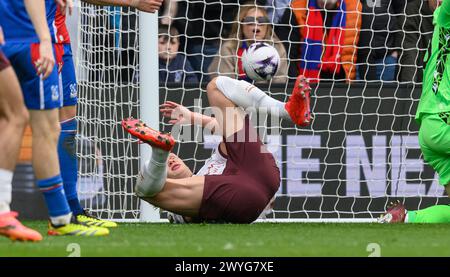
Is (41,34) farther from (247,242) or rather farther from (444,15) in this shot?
(444,15)

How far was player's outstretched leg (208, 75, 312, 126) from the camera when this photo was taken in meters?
6.25

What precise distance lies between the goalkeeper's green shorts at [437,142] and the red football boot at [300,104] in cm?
109

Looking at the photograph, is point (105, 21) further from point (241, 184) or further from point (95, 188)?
point (241, 184)

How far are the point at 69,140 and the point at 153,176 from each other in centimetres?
56

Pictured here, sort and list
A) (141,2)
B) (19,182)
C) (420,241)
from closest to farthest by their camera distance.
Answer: (420,241) < (141,2) < (19,182)

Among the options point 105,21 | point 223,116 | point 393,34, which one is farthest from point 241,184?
point 393,34

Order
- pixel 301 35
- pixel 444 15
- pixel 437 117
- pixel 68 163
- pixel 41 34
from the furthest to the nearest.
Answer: pixel 301 35
pixel 437 117
pixel 444 15
pixel 68 163
pixel 41 34

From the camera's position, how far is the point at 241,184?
6.59 metres

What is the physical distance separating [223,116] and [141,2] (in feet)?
3.07

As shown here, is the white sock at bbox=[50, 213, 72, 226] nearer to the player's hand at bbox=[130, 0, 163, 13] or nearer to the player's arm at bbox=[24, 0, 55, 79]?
the player's arm at bbox=[24, 0, 55, 79]

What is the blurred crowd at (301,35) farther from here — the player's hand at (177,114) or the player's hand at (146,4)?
the player's hand at (146,4)

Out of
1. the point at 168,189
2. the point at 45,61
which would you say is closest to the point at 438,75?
the point at 168,189

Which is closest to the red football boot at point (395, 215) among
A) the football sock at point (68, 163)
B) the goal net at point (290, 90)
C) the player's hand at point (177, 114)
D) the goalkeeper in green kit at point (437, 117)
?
the goalkeeper in green kit at point (437, 117)

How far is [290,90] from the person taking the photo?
27.0 feet
